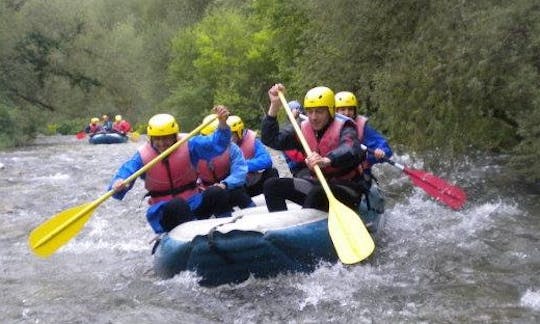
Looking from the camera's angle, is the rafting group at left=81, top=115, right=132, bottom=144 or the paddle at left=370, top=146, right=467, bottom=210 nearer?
the paddle at left=370, top=146, right=467, bottom=210

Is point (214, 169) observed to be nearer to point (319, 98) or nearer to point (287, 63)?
point (319, 98)

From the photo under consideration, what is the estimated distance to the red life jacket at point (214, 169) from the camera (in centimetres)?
653

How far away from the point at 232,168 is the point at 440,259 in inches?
77.1

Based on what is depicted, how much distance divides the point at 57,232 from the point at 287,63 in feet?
52.9

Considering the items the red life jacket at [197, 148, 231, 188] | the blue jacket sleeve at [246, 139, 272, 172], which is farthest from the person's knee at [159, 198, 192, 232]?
the blue jacket sleeve at [246, 139, 272, 172]

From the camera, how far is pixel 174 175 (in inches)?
226

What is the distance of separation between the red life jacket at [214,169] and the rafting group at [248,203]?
0.03 feet

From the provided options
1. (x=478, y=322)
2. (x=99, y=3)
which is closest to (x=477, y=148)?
(x=478, y=322)

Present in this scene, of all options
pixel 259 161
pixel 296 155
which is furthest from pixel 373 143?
pixel 259 161

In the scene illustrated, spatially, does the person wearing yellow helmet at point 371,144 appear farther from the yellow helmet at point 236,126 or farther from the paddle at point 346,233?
the paddle at point 346,233

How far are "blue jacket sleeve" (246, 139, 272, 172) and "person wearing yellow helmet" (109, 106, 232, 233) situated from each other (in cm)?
117

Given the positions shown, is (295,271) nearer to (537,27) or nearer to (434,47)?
(537,27)

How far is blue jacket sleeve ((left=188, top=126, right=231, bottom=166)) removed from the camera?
559 cm

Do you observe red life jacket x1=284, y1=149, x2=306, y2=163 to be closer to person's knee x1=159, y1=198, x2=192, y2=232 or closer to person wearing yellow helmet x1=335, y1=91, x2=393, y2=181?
person wearing yellow helmet x1=335, y1=91, x2=393, y2=181
